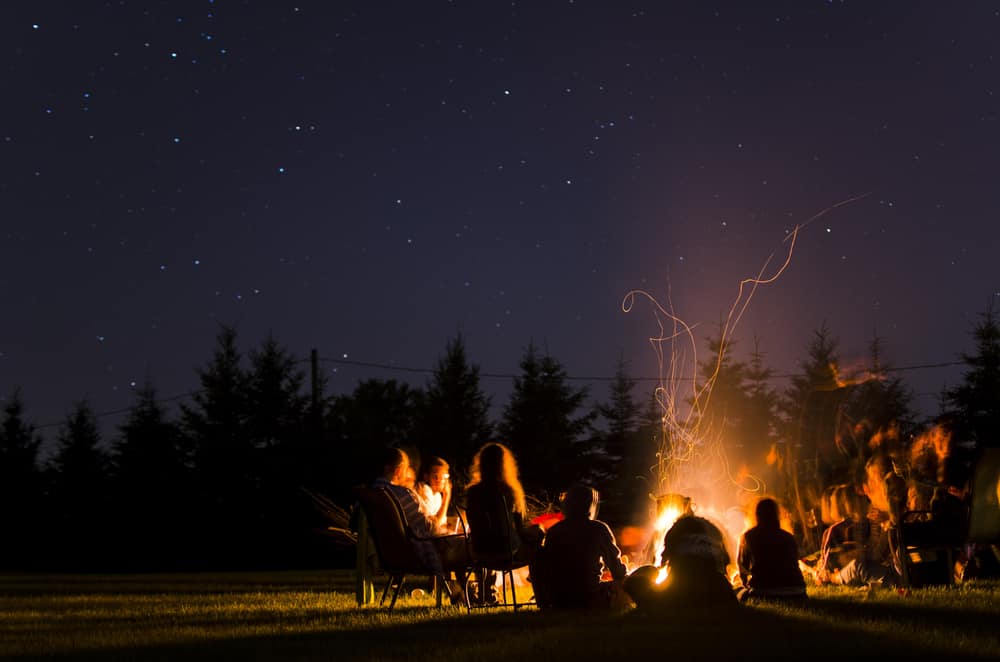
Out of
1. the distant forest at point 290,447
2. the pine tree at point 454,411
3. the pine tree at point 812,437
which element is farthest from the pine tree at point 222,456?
the pine tree at point 812,437

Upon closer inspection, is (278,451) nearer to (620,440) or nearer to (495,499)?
(620,440)

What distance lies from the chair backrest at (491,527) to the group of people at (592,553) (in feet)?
0.03

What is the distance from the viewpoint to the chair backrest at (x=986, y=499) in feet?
29.0

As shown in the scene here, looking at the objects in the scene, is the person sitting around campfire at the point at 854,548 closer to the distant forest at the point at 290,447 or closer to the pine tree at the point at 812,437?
the pine tree at the point at 812,437

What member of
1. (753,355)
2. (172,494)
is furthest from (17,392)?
(753,355)

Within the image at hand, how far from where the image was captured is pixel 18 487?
33781 mm

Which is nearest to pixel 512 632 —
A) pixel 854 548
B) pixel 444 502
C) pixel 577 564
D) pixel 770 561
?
pixel 577 564

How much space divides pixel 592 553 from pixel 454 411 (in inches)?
917

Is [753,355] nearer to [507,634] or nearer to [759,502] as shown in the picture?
[759,502]

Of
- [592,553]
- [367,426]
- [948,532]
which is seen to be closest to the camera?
[592,553]

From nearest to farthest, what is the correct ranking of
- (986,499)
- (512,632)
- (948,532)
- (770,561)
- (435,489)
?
1. (512,632)
2. (770,561)
3. (986,499)
4. (948,532)
5. (435,489)

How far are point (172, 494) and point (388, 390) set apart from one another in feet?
48.9

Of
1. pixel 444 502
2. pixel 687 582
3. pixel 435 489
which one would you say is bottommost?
pixel 687 582

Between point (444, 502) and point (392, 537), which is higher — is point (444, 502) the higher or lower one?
the higher one
